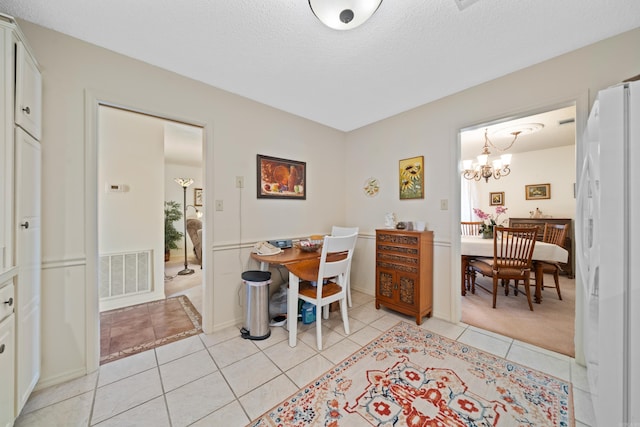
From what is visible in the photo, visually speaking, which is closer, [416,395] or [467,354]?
[416,395]

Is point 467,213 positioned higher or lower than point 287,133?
lower

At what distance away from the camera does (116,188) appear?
277cm

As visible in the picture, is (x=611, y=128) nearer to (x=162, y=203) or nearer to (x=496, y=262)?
(x=496, y=262)

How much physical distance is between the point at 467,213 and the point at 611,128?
203 inches

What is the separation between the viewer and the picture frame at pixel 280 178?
2594 millimetres

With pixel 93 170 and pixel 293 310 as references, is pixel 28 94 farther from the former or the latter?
pixel 293 310

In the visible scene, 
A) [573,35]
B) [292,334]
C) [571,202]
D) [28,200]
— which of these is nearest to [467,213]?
[571,202]

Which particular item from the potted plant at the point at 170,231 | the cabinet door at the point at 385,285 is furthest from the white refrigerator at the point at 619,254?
the potted plant at the point at 170,231

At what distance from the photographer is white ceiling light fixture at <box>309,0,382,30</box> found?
1.20 meters

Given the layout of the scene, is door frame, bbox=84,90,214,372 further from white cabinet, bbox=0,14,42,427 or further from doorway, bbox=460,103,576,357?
doorway, bbox=460,103,576,357

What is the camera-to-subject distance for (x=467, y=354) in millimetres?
1890

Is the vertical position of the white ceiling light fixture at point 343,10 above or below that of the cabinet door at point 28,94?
above

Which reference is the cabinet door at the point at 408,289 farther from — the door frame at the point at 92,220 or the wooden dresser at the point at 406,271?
the door frame at the point at 92,220

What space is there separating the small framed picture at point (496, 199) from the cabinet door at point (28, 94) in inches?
273
